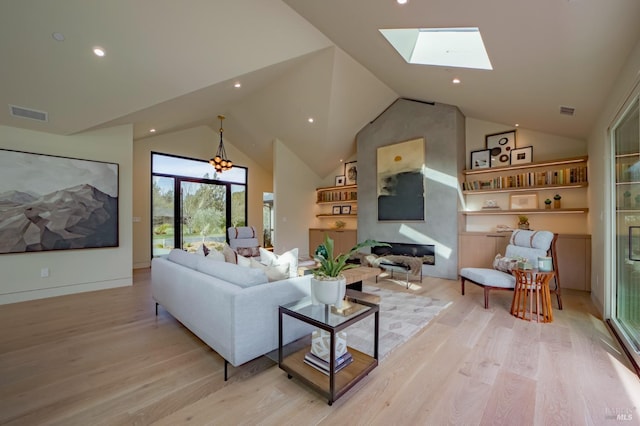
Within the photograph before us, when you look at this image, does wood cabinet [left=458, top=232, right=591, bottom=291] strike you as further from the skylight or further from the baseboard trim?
the baseboard trim

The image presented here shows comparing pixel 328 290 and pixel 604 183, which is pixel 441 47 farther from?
pixel 328 290

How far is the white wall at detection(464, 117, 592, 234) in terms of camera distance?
14.1 feet

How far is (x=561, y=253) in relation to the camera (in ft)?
13.9

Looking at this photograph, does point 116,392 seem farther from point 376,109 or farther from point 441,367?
point 376,109

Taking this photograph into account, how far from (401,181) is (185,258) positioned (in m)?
4.39

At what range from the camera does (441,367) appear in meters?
2.09

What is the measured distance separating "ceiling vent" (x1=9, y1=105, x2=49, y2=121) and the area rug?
484 centimetres

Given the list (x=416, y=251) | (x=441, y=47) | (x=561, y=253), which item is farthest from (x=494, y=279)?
(x=441, y=47)

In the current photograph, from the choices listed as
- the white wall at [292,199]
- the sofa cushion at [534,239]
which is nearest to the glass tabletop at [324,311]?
the sofa cushion at [534,239]

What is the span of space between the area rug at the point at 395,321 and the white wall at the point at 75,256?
4188 mm

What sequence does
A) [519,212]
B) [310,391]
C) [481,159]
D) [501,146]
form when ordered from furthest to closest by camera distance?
[481,159] < [501,146] < [519,212] < [310,391]

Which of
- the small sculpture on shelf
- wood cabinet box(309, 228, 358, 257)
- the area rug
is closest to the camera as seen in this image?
the area rug

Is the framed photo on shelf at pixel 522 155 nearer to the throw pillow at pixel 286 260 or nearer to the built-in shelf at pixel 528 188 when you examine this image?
the built-in shelf at pixel 528 188

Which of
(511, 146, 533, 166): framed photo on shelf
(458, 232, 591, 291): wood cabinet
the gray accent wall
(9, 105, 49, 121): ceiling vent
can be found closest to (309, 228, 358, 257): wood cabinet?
the gray accent wall
